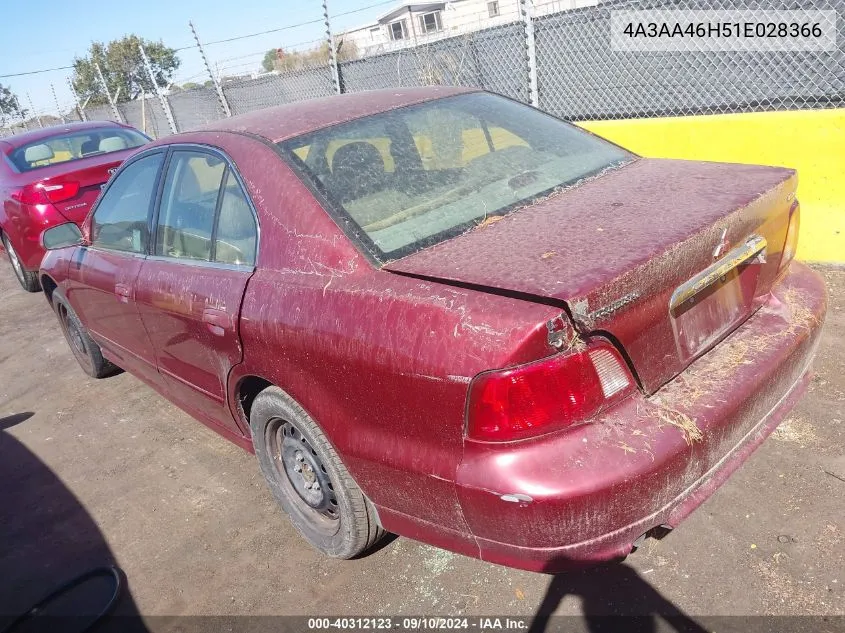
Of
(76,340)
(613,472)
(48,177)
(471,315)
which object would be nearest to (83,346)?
(76,340)

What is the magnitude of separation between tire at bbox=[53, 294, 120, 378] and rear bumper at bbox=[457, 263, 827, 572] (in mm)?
3606

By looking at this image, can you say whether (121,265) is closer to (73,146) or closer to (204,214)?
(204,214)

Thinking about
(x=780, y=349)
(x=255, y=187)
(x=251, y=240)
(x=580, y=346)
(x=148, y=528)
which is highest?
(x=255, y=187)

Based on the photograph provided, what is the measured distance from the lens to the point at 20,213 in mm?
6438

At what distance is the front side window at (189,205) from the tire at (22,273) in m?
5.10

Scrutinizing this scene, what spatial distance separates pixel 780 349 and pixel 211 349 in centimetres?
212

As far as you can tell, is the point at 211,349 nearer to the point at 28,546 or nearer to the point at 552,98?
the point at 28,546

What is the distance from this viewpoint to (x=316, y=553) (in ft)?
8.85

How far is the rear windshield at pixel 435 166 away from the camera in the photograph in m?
2.32

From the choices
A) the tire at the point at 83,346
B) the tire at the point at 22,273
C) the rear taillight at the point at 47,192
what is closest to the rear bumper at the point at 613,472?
the tire at the point at 83,346

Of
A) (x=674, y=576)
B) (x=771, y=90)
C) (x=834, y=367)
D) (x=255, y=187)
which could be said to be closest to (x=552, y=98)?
(x=771, y=90)

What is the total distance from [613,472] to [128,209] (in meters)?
2.81

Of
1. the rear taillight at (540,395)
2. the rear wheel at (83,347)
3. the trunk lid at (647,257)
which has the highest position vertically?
the trunk lid at (647,257)

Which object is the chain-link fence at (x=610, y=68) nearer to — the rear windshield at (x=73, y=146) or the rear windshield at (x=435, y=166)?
the rear windshield at (x=73, y=146)
